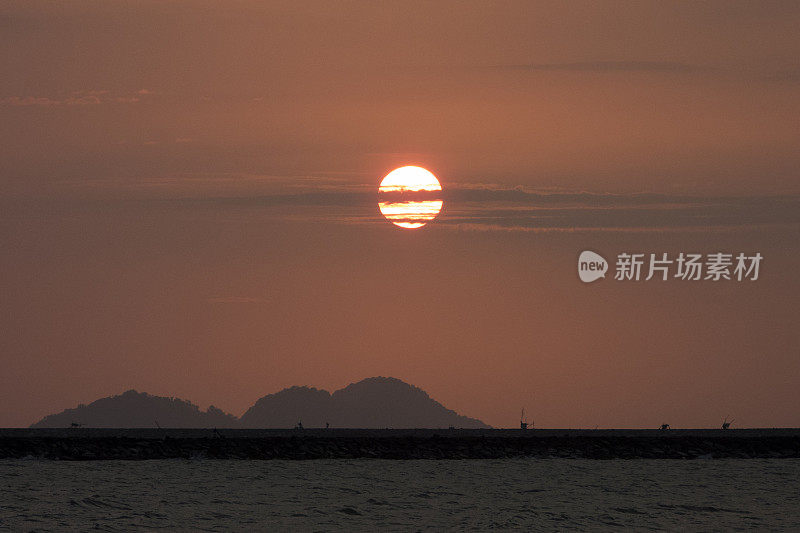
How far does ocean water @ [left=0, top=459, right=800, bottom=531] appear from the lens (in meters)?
56.2

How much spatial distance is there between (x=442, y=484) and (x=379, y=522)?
82.5 feet

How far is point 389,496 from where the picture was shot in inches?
2805

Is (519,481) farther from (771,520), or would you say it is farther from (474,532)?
(474,532)

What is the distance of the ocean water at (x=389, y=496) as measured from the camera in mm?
56188

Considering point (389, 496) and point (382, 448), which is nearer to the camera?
point (389, 496)

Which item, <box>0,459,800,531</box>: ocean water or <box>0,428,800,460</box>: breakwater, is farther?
<box>0,428,800,460</box>: breakwater

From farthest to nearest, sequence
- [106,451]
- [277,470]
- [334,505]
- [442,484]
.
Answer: [106,451] → [277,470] → [442,484] → [334,505]

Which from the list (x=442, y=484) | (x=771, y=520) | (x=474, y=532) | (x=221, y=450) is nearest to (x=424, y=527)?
(x=474, y=532)

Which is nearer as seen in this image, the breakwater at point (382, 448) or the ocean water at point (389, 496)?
the ocean water at point (389, 496)

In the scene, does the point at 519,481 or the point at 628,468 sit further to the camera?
the point at 628,468

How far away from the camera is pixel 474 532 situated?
2060 inches

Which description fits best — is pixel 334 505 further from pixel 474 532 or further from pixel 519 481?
pixel 519 481

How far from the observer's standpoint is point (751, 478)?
8962cm

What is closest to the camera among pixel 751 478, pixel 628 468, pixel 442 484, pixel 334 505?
pixel 334 505
